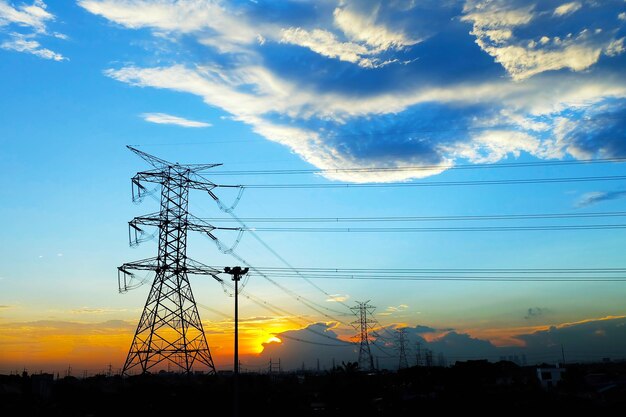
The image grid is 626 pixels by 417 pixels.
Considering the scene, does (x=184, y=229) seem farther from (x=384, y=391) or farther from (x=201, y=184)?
(x=384, y=391)

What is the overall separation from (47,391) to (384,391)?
37514 mm

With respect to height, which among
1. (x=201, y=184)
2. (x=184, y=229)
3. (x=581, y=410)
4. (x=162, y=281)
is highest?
(x=201, y=184)

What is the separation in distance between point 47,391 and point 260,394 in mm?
21049

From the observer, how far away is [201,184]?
5125cm

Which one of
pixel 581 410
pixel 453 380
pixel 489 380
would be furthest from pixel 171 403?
pixel 489 380

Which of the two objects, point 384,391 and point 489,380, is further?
point 489,380

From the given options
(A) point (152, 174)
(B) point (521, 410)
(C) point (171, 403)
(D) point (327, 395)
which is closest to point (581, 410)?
(B) point (521, 410)

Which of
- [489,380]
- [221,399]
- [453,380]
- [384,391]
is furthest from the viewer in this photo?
[489,380]

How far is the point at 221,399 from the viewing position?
161ft

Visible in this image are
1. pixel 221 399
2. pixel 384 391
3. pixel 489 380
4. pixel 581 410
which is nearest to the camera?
pixel 581 410

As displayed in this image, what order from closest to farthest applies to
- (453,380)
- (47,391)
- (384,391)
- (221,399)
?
(221,399), (47,391), (384,391), (453,380)

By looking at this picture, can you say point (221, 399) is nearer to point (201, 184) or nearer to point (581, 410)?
point (201, 184)

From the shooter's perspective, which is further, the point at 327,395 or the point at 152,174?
the point at 327,395

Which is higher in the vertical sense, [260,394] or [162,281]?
[162,281]
